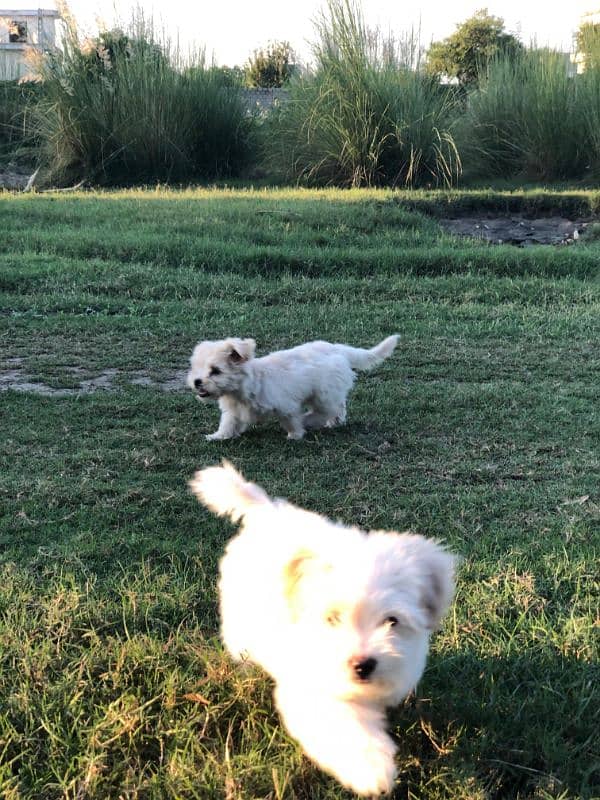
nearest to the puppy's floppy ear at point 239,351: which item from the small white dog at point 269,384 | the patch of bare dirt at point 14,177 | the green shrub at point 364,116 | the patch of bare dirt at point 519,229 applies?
the small white dog at point 269,384

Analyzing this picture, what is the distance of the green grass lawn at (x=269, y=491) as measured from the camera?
217cm

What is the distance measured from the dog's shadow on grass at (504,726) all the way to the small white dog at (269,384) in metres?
2.83

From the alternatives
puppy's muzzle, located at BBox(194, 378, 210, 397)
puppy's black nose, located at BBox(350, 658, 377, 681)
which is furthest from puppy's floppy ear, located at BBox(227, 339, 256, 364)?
puppy's black nose, located at BBox(350, 658, 377, 681)

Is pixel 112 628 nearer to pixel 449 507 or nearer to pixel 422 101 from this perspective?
pixel 449 507

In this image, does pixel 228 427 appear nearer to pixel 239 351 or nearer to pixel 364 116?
pixel 239 351

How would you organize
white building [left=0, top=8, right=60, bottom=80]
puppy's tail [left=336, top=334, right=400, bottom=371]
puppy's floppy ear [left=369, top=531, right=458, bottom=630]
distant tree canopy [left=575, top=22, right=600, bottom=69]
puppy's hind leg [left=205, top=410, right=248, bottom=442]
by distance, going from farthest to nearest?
distant tree canopy [left=575, top=22, right=600, bottom=69] < white building [left=0, top=8, right=60, bottom=80] < puppy's tail [left=336, top=334, right=400, bottom=371] < puppy's hind leg [left=205, top=410, right=248, bottom=442] < puppy's floppy ear [left=369, top=531, right=458, bottom=630]

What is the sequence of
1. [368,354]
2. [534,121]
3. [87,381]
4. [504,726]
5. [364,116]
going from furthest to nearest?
[534,121] → [364,116] → [87,381] → [368,354] → [504,726]

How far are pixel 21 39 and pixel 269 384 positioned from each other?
30.8 m

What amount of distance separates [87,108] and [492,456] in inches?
497

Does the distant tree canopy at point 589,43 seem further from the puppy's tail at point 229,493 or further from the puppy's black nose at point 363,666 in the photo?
the puppy's black nose at point 363,666

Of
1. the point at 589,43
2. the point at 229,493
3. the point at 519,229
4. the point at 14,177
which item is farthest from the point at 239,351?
the point at 589,43

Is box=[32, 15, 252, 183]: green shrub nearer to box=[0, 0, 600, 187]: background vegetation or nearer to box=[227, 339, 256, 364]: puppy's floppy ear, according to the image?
box=[0, 0, 600, 187]: background vegetation

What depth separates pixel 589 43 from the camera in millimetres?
16422

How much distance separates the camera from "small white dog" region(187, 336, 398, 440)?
201 inches
